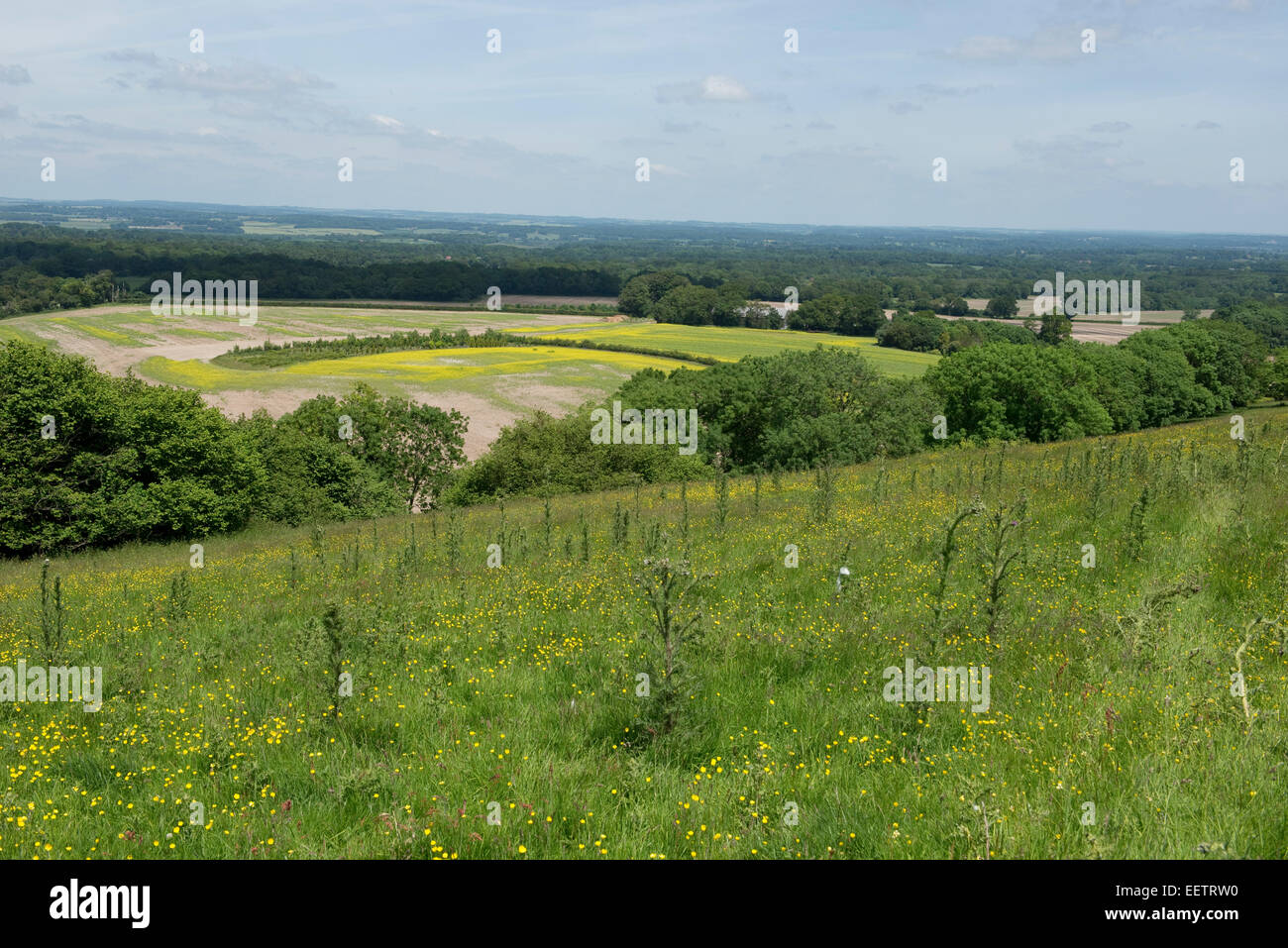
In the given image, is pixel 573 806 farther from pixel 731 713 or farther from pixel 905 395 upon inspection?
pixel 905 395

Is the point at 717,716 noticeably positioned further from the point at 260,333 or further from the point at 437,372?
the point at 260,333

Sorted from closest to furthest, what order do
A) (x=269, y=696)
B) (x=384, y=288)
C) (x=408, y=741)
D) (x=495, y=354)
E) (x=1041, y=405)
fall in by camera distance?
(x=408, y=741)
(x=269, y=696)
(x=1041, y=405)
(x=495, y=354)
(x=384, y=288)

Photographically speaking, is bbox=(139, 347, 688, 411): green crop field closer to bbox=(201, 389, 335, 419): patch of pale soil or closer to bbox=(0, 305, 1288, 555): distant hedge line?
bbox=(201, 389, 335, 419): patch of pale soil

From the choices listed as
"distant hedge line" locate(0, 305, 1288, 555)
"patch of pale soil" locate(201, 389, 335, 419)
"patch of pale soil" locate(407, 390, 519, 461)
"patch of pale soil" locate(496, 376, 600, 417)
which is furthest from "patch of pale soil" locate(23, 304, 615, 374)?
"distant hedge line" locate(0, 305, 1288, 555)

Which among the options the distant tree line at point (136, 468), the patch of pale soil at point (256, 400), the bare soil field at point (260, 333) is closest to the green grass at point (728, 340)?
the bare soil field at point (260, 333)

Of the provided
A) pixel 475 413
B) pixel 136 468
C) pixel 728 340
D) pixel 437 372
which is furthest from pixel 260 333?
pixel 136 468

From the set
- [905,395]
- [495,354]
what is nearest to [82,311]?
[495,354]

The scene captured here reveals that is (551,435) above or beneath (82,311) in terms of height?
beneath

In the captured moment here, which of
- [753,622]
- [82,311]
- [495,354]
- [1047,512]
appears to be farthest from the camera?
[82,311]
